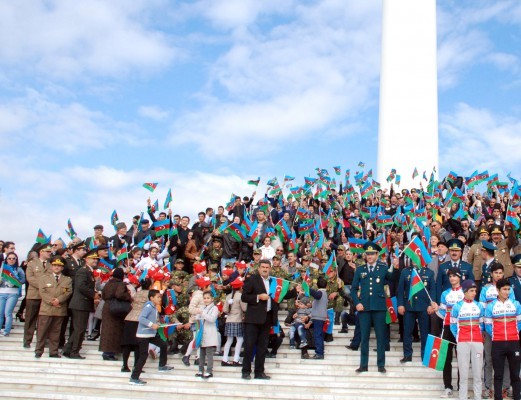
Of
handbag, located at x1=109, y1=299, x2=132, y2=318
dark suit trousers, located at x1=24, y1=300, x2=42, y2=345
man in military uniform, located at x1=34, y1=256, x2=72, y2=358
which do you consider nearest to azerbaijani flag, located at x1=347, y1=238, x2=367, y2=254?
handbag, located at x1=109, y1=299, x2=132, y2=318

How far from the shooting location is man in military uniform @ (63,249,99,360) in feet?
42.3

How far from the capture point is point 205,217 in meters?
20.2

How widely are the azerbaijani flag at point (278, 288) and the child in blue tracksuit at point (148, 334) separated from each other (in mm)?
2288

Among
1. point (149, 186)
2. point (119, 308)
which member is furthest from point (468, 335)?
point (149, 186)

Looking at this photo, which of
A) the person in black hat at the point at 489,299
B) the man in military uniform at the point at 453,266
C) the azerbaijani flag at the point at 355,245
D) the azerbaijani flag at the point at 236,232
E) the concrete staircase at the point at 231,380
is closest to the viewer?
the person in black hat at the point at 489,299

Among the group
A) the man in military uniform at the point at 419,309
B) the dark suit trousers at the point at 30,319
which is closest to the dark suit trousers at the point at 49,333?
the dark suit trousers at the point at 30,319

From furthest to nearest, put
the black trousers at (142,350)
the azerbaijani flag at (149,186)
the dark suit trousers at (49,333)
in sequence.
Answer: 1. the azerbaijani flag at (149,186)
2. the dark suit trousers at (49,333)
3. the black trousers at (142,350)

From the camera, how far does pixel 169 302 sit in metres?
13.0

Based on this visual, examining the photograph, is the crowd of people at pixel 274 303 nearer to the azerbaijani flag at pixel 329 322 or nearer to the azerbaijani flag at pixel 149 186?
the azerbaijani flag at pixel 329 322

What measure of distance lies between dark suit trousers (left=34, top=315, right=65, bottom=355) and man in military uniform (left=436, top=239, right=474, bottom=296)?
8176mm

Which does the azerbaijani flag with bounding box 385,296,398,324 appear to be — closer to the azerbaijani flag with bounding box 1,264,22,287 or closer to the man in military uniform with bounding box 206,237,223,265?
the man in military uniform with bounding box 206,237,223,265

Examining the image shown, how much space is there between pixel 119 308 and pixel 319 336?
4.24 m

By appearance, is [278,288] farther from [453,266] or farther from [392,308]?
[453,266]

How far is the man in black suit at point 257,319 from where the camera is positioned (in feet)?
37.5
